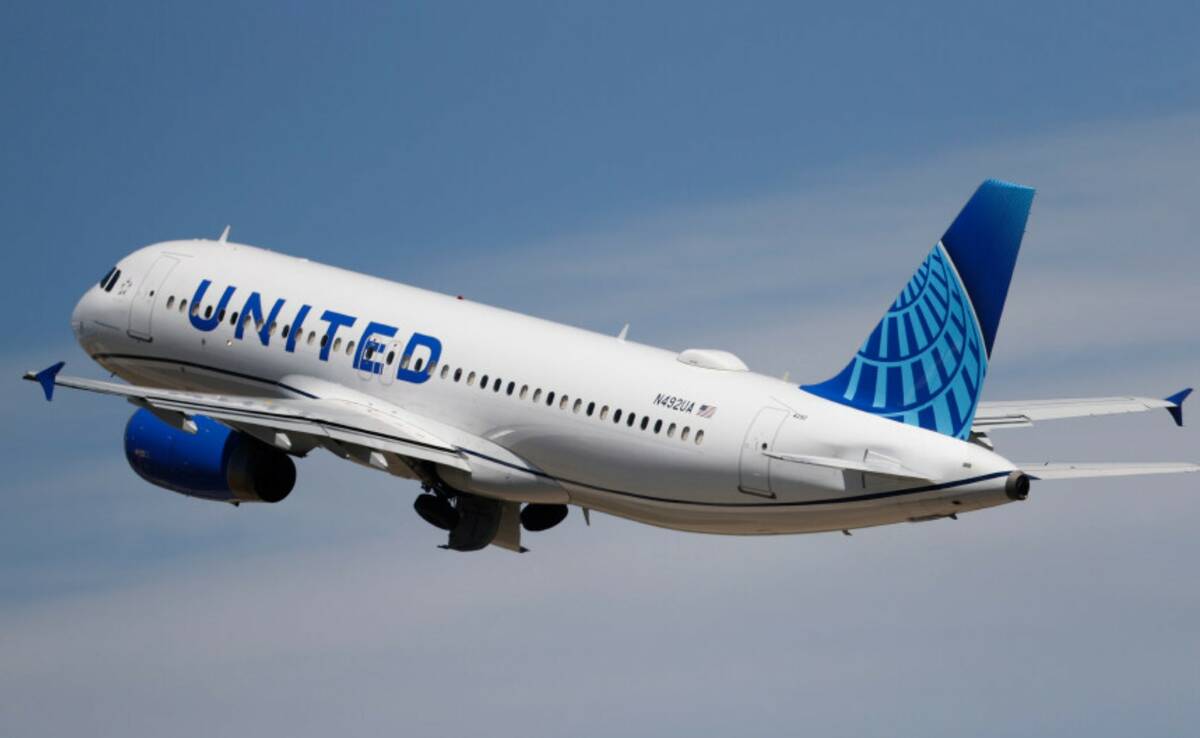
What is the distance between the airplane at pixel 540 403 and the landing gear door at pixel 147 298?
5 cm

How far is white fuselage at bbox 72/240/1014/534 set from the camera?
171 feet

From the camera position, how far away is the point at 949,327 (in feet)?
169

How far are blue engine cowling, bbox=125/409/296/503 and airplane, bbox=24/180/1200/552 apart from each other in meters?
0.06

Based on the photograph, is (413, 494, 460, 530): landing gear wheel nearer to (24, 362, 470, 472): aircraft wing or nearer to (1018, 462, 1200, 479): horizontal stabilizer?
(24, 362, 470, 472): aircraft wing

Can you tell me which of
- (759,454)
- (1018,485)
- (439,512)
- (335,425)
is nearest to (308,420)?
(335,425)

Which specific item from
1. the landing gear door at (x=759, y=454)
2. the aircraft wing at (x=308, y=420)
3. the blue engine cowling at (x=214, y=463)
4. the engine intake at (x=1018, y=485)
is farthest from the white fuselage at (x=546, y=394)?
the blue engine cowling at (x=214, y=463)

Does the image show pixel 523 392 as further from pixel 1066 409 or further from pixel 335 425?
pixel 1066 409

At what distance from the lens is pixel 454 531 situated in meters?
59.4

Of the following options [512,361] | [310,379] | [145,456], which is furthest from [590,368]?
[145,456]

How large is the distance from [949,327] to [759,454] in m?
4.52

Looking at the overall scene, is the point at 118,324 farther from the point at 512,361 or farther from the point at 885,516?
the point at 885,516

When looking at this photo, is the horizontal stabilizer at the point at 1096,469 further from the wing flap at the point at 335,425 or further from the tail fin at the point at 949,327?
the wing flap at the point at 335,425

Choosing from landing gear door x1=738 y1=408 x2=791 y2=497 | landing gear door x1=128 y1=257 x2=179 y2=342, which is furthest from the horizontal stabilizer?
landing gear door x1=128 y1=257 x2=179 y2=342

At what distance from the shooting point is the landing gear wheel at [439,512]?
2338 inches
